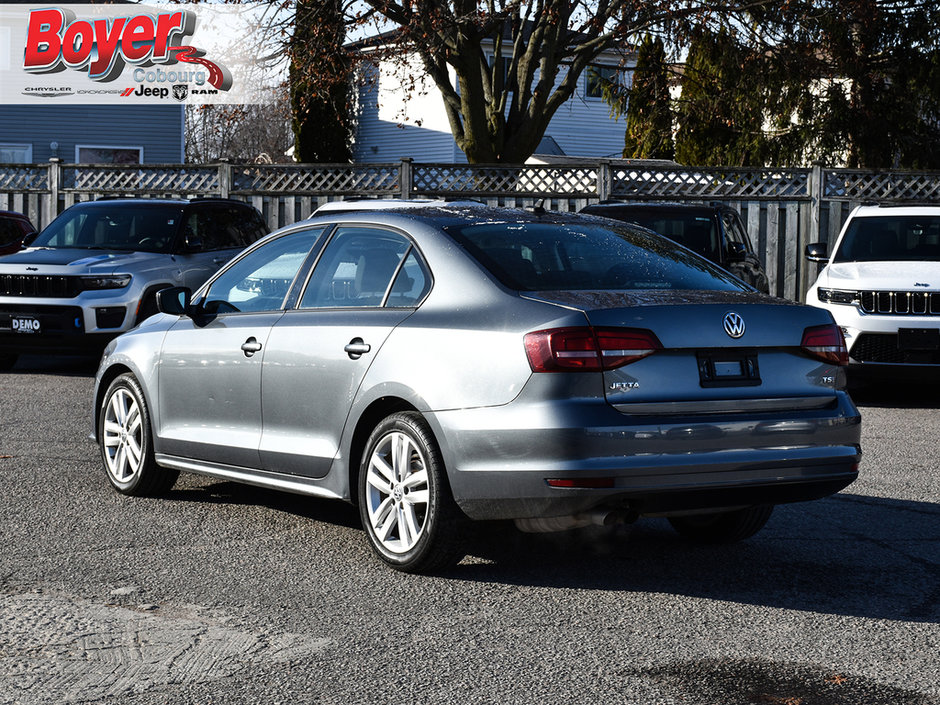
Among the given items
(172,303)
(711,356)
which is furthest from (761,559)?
(172,303)

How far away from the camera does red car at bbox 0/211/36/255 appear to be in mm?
16875

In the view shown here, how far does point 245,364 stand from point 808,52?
21.6 metres

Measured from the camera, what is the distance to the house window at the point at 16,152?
1380 inches

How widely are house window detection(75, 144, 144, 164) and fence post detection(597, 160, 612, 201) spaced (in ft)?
64.5

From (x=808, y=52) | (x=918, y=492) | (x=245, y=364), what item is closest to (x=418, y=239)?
(x=245, y=364)

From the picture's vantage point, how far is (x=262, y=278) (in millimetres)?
7066

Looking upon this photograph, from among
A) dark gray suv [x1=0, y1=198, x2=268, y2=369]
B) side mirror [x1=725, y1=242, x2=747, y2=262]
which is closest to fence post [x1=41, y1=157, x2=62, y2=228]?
dark gray suv [x1=0, y1=198, x2=268, y2=369]

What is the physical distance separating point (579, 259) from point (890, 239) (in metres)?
8.55

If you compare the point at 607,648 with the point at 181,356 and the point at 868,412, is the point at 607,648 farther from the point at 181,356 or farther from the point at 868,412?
the point at 868,412

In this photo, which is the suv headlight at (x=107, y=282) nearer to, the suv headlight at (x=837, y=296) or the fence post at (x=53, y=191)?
the suv headlight at (x=837, y=296)

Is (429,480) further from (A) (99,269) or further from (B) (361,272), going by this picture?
(A) (99,269)

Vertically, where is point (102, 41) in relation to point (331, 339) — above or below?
above

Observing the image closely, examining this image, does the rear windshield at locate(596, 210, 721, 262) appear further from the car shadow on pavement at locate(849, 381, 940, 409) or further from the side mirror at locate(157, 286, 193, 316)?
the side mirror at locate(157, 286, 193, 316)

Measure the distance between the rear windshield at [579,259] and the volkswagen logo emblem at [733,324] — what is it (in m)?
0.44
